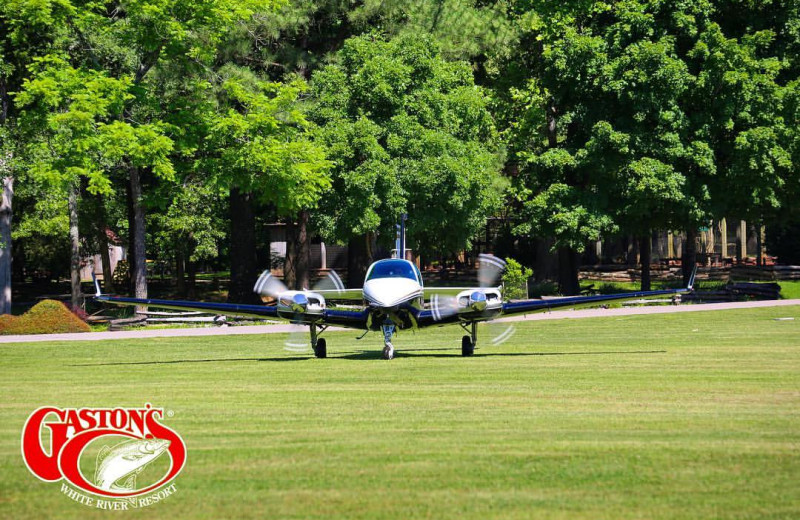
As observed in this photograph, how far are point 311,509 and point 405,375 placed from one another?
1201cm

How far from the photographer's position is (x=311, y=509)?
405 inches

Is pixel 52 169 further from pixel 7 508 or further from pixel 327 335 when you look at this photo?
pixel 7 508

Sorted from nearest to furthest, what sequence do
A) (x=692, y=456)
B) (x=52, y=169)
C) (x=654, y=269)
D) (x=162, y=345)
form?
(x=692, y=456), (x=162, y=345), (x=52, y=169), (x=654, y=269)

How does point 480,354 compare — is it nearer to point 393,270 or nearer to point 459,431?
point 393,270

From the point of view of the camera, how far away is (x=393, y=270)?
26.9 meters

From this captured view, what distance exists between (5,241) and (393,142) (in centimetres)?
1850

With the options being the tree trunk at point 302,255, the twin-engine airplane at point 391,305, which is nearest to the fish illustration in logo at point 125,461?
the twin-engine airplane at point 391,305

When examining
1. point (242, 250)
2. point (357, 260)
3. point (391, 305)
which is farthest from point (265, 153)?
point (391, 305)

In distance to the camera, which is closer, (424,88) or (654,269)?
(424,88)

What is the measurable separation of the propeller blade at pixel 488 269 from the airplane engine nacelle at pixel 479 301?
4.96ft

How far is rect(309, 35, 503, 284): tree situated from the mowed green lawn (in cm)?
2191

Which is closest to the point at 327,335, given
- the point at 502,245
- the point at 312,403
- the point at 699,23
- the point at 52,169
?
the point at 52,169

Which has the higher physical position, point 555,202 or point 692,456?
point 555,202

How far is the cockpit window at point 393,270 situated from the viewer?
26.8 metres
